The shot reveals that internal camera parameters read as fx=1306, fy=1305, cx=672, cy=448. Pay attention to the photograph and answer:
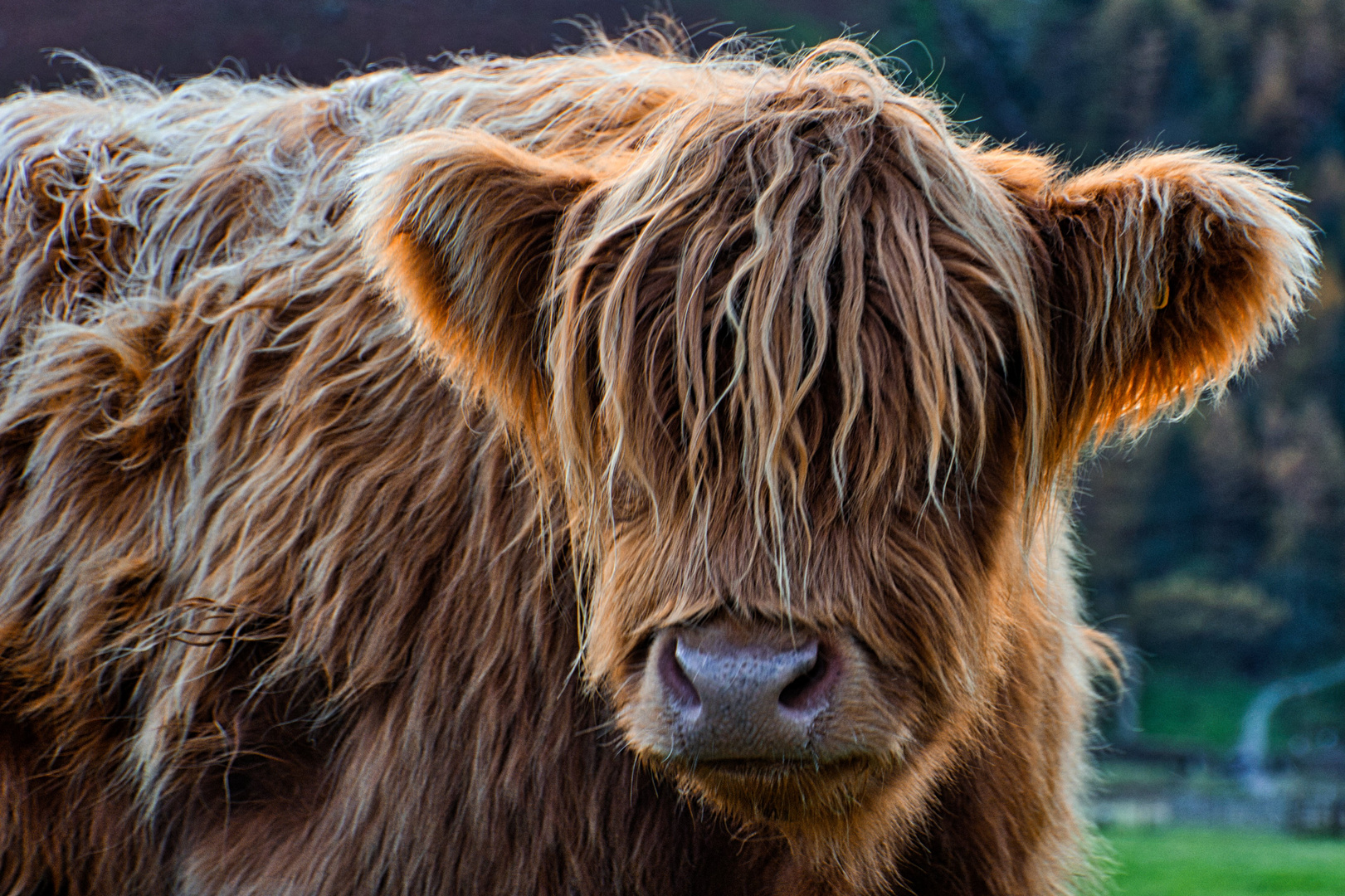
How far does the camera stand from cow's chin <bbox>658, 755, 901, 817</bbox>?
2117mm

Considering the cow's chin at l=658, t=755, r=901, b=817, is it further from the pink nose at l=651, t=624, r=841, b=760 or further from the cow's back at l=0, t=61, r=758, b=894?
the cow's back at l=0, t=61, r=758, b=894

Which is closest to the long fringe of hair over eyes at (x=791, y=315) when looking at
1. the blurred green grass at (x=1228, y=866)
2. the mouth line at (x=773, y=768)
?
the mouth line at (x=773, y=768)

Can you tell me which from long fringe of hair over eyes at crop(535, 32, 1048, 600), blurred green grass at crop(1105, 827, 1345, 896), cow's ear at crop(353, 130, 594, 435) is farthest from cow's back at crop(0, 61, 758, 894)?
blurred green grass at crop(1105, 827, 1345, 896)

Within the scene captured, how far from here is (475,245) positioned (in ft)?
7.99

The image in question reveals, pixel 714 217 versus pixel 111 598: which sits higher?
pixel 714 217

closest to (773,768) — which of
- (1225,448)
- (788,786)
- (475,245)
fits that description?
(788,786)

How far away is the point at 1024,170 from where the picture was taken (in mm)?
2598

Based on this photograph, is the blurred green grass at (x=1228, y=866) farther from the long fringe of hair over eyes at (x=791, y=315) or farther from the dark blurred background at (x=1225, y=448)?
the dark blurred background at (x=1225, y=448)

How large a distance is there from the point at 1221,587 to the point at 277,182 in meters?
70.3

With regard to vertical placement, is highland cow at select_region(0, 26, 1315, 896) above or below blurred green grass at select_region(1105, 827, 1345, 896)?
above

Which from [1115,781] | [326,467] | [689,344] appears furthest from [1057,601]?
[1115,781]

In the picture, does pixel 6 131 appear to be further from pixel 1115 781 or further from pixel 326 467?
pixel 1115 781

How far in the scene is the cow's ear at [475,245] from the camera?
7.88ft

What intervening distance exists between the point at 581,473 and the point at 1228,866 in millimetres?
14090
